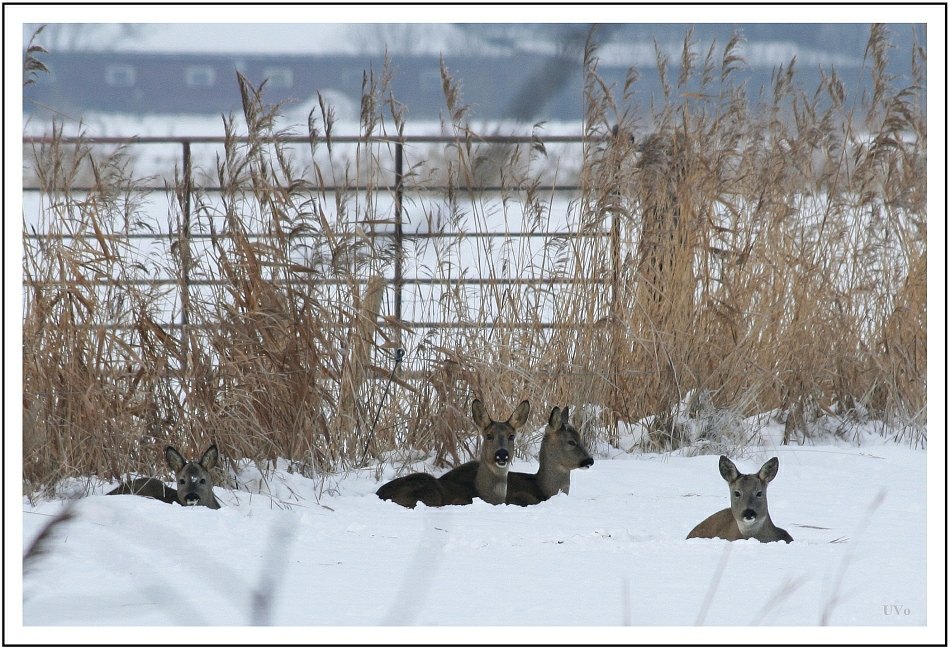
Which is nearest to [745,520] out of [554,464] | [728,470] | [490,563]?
[728,470]

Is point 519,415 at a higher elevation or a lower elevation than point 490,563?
higher

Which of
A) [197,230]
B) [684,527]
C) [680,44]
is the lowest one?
[684,527]

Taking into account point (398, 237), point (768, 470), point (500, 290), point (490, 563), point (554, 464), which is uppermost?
point (398, 237)

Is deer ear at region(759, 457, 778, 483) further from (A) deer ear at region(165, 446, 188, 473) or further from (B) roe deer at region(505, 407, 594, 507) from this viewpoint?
(A) deer ear at region(165, 446, 188, 473)

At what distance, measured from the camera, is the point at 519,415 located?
4910 mm

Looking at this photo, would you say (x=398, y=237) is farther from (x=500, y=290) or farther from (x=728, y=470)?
(x=728, y=470)

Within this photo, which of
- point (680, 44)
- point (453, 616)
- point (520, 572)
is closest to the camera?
point (453, 616)

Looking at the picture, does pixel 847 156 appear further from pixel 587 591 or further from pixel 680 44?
pixel 587 591

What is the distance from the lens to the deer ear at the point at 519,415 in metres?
4.82

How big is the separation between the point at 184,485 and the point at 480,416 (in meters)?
1.49

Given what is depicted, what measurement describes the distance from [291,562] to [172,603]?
663 millimetres
